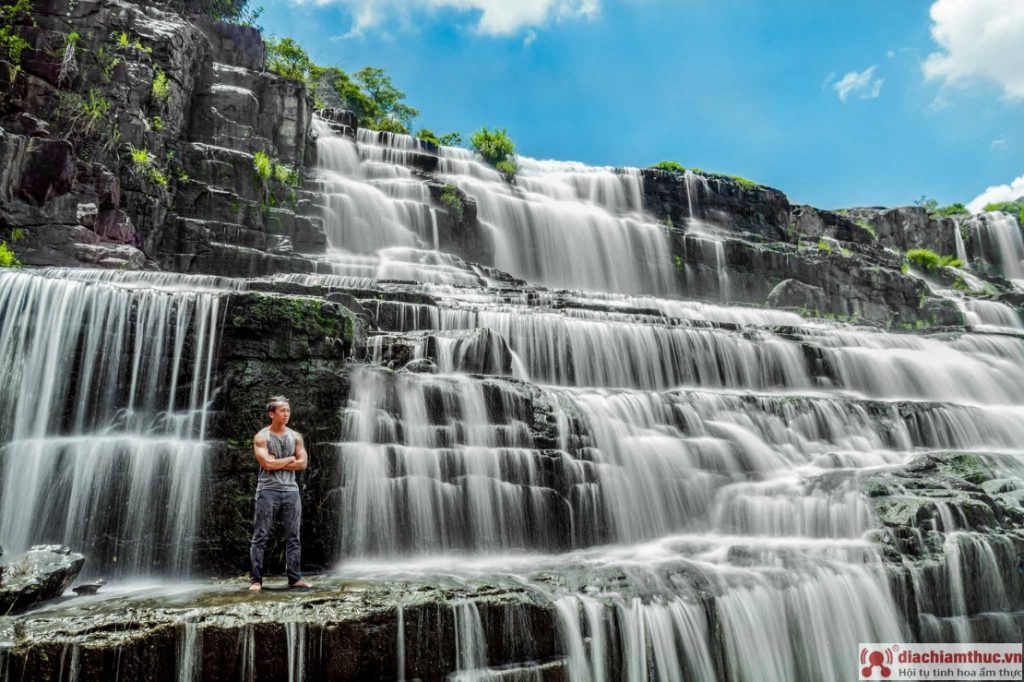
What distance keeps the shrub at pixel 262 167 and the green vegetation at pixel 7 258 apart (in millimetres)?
6803

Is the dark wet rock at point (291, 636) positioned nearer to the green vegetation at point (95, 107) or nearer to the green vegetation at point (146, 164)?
the green vegetation at point (146, 164)

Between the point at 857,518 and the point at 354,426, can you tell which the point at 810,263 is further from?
the point at 354,426

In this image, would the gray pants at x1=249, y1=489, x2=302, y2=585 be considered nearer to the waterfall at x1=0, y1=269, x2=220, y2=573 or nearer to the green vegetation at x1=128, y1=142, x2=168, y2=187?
the waterfall at x1=0, y1=269, x2=220, y2=573

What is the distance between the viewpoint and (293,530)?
223 inches

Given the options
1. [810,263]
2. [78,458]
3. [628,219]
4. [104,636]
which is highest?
[628,219]

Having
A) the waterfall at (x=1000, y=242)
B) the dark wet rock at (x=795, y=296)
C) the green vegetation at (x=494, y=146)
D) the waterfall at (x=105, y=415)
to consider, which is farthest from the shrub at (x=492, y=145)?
the waterfall at (x=1000, y=242)

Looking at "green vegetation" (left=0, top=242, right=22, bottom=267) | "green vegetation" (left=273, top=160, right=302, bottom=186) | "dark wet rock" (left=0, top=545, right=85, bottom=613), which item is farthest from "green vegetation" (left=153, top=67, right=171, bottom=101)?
"dark wet rock" (left=0, top=545, right=85, bottom=613)

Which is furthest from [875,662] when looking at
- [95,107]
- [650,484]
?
[95,107]

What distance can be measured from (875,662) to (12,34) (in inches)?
848

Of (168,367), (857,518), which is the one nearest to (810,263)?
(857,518)

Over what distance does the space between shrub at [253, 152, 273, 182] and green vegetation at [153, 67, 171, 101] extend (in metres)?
2.72

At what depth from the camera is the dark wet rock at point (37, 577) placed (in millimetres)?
4762

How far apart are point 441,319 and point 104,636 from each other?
337 inches

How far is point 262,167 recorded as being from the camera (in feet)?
58.1
